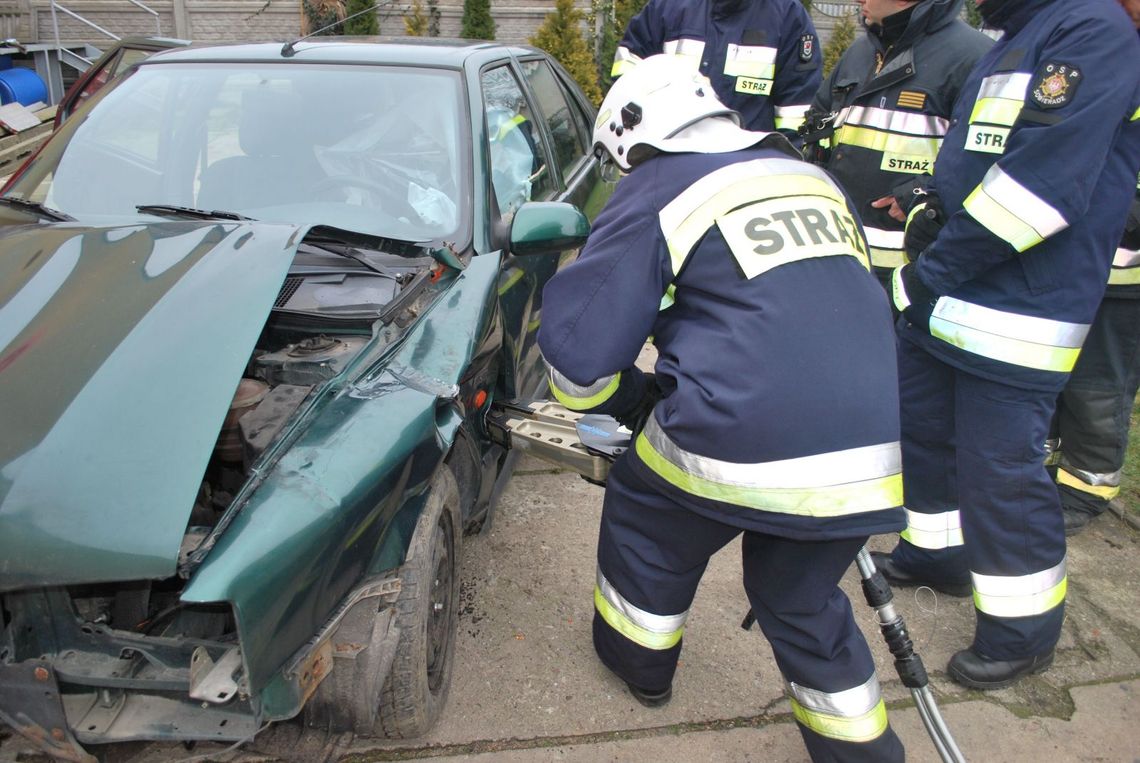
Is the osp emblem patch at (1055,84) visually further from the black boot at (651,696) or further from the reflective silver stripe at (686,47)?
the reflective silver stripe at (686,47)

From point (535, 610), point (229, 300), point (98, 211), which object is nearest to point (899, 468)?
point (535, 610)

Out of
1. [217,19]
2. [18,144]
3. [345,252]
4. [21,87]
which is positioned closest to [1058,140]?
[345,252]

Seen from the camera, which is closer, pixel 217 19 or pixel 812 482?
pixel 812 482

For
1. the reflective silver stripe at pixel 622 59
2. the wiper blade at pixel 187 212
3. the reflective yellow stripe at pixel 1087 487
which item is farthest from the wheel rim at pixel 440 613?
the reflective silver stripe at pixel 622 59

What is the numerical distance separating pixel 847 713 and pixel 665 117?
56.4 inches

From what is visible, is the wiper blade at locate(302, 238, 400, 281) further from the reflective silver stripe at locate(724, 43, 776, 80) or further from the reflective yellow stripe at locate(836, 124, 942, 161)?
the reflective silver stripe at locate(724, 43, 776, 80)

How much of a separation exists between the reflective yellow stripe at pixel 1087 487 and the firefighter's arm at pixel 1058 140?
1425 mm

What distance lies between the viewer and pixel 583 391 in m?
2.02

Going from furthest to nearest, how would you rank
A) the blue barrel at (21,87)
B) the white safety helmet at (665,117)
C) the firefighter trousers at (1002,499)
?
the blue barrel at (21,87) < the firefighter trousers at (1002,499) < the white safety helmet at (665,117)

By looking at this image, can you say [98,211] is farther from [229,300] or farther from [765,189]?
[765,189]

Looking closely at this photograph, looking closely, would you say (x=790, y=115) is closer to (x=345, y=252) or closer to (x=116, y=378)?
(x=345, y=252)

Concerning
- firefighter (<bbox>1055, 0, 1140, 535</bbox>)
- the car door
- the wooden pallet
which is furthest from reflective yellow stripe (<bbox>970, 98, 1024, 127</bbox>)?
the wooden pallet

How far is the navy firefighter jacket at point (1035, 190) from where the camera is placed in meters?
2.09

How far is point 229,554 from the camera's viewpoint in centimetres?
137
